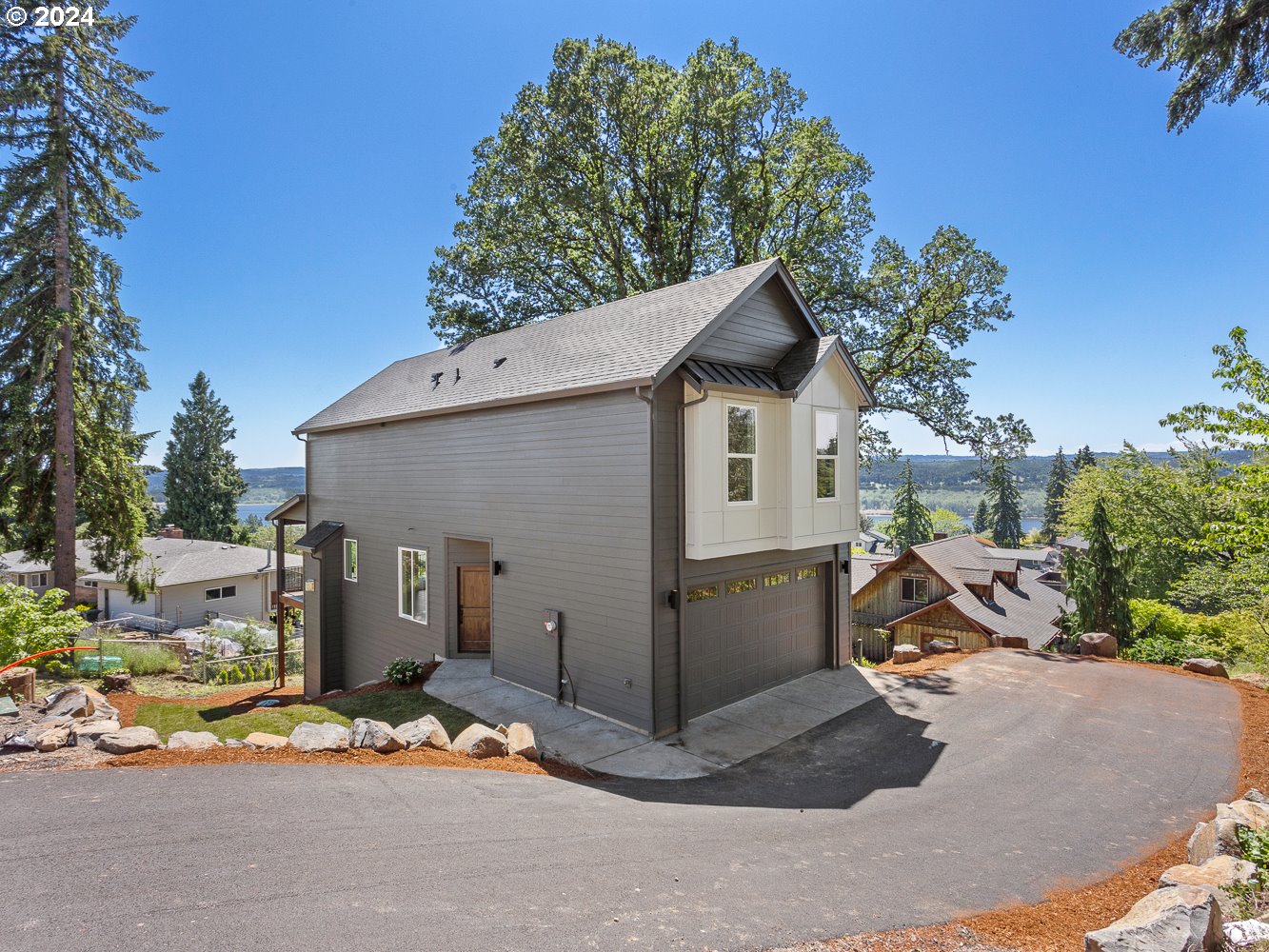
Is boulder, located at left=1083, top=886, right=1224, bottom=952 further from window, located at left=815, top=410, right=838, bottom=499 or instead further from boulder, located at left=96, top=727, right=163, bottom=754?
boulder, located at left=96, top=727, right=163, bottom=754

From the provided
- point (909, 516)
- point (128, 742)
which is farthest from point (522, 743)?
point (909, 516)

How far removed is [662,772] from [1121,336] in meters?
22.5

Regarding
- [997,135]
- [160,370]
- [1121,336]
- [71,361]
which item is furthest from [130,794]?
[1121,336]

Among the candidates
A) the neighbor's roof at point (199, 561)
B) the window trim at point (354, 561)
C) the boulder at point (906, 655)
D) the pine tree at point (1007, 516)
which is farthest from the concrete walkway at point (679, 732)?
the pine tree at point (1007, 516)

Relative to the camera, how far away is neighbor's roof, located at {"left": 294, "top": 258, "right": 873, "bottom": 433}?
346 inches

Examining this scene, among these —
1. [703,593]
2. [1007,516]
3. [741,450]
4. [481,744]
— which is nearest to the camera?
[481,744]

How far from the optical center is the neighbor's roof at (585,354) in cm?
879

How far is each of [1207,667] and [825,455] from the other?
8544 millimetres

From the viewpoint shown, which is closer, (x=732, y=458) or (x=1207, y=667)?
(x=732, y=458)

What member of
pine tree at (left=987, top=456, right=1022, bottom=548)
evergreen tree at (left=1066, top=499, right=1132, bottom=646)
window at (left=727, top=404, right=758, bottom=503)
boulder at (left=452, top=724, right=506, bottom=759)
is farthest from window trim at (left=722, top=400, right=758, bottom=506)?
pine tree at (left=987, top=456, right=1022, bottom=548)

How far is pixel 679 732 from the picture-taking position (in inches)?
332

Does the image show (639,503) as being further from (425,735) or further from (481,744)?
(425,735)

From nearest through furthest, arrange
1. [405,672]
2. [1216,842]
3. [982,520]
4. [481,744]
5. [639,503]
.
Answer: [1216,842] → [481,744] → [639,503] → [405,672] → [982,520]

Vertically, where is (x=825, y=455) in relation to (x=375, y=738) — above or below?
above
